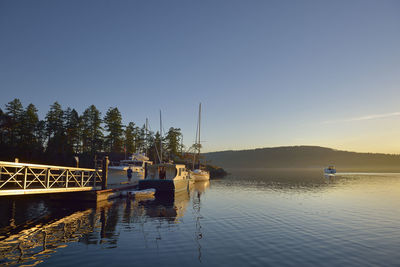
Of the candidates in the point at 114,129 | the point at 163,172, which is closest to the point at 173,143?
the point at 114,129

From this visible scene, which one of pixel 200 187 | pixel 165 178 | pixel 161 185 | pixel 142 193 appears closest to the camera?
pixel 142 193

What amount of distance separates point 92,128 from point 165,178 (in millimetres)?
51037

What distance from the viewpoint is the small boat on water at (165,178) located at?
3231 cm

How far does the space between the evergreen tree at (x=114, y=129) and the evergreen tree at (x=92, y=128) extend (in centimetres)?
229

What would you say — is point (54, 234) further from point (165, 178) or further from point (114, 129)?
point (114, 129)

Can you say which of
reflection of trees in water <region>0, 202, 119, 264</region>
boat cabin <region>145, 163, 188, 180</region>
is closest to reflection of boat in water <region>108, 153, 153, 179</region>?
boat cabin <region>145, 163, 188, 180</region>

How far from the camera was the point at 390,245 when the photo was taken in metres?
13.2

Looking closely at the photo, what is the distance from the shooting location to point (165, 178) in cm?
3525

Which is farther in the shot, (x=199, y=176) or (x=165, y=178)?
(x=199, y=176)

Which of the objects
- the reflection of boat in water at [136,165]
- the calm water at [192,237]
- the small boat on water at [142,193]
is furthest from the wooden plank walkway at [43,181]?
the reflection of boat in water at [136,165]

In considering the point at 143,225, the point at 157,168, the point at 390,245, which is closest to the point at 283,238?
the point at 390,245

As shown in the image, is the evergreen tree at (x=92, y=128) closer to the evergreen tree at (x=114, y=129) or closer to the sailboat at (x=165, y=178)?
the evergreen tree at (x=114, y=129)

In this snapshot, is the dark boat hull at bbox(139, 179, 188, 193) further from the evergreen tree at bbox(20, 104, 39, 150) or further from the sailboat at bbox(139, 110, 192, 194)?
the evergreen tree at bbox(20, 104, 39, 150)

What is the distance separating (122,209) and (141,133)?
80.1m
